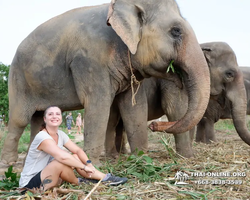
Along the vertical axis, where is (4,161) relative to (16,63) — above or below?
below

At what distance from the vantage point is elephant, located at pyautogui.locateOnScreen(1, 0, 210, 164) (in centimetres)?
349

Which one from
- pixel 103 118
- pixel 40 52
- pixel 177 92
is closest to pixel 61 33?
pixel 40 52

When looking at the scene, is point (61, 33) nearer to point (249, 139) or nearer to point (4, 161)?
point (4, 161)

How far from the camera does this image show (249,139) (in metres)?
4.62

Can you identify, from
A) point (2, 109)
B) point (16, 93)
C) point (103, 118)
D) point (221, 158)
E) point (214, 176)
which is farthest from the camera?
point (2, 109)

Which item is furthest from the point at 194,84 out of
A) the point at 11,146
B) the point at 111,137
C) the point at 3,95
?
the point at 3,95

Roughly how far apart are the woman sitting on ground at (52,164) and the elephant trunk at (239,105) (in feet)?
8.20

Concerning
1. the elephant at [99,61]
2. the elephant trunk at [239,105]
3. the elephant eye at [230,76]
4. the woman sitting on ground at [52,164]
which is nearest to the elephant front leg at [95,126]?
the elephant at [99,61]

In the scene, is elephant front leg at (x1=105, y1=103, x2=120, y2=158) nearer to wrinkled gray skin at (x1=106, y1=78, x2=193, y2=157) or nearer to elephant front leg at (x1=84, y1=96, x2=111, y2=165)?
wrinkled gray skin at (x1=106, y1=78, x2=193, y2=157)

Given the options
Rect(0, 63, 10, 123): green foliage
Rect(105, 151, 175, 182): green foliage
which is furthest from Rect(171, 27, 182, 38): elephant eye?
Rect(0, 63, 10, 123): green foliage

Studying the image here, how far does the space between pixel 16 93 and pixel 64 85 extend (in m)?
0.81

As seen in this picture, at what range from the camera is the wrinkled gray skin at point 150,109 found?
4.30 m

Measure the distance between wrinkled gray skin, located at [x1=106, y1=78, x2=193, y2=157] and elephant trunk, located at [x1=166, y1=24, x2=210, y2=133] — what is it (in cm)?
58

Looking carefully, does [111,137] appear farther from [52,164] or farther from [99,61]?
[52,164]
